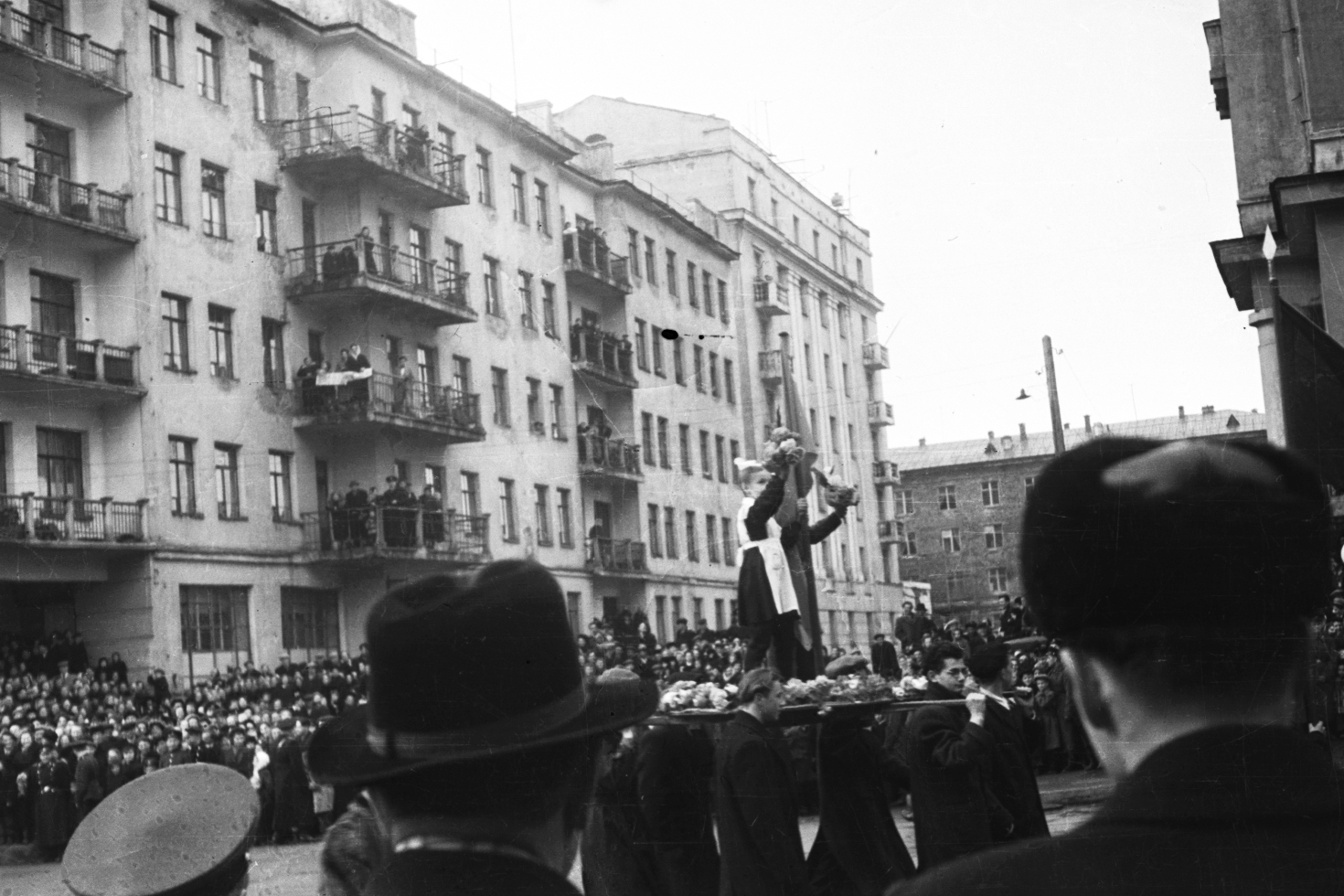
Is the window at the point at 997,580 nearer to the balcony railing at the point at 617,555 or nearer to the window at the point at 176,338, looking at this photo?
the balcony railing at the point at 617,555

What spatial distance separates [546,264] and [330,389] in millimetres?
1331

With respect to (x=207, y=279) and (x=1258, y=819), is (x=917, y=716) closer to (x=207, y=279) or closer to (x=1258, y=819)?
(x=207, y=279)

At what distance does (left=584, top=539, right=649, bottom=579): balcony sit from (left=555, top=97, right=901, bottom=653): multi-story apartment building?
111cm

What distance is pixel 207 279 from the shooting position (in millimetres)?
7660

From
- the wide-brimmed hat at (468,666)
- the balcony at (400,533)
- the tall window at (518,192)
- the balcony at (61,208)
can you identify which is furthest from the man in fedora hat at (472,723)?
the balcony at (61,208)

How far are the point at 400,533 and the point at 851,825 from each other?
9.02 feet

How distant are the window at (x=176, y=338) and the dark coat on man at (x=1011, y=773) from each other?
4.51 meters

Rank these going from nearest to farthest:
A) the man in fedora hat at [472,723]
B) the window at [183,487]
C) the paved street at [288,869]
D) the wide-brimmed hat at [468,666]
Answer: the man in fedora hat at [472,723] < the wide-brimmed hat at [468,666] < the window at [183,487] < the paved street at [288,869]

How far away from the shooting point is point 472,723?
184 cm

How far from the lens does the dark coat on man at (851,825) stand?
7.44 meters

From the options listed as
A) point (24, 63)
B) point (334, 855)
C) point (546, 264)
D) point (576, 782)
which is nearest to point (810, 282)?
point (546, 264)

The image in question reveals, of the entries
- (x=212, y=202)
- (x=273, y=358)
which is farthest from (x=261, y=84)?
(x=273, y=358)

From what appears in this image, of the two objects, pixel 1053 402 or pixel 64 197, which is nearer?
pixel 1053 402

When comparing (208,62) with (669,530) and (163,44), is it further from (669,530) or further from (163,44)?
(669,530)
